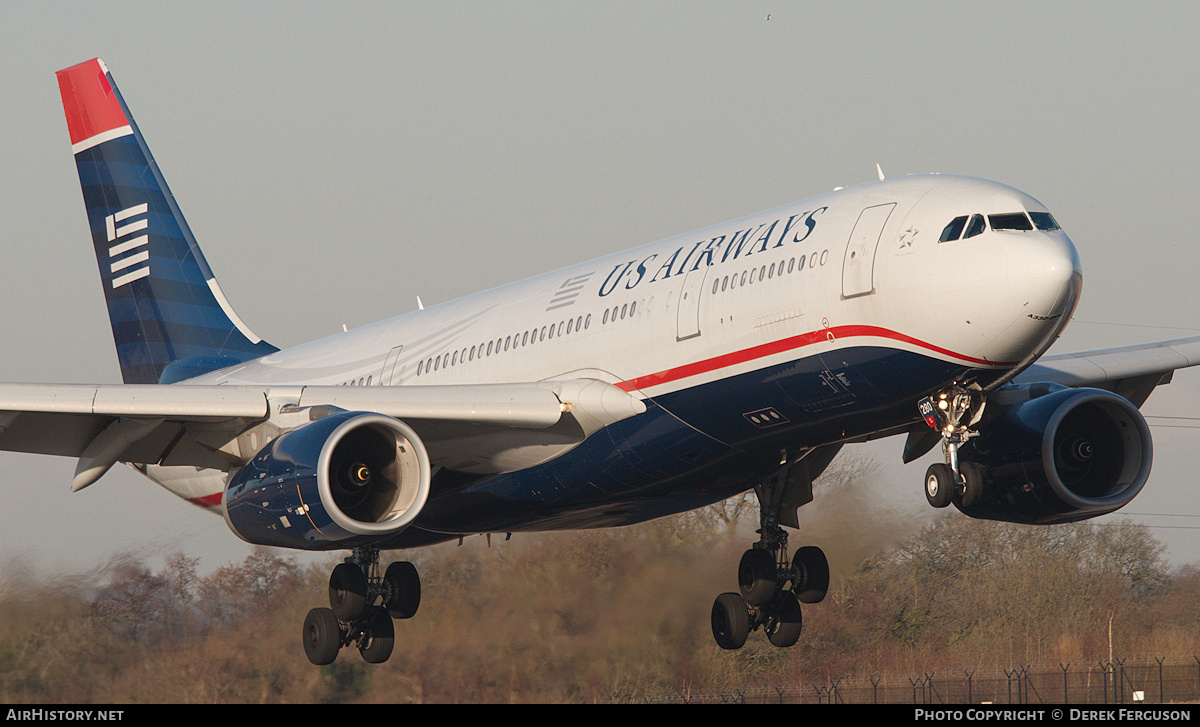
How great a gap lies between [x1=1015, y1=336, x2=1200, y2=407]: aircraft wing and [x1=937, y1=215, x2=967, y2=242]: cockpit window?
5749mm

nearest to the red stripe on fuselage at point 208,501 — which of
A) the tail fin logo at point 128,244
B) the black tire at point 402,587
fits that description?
the black tire at point 402,587

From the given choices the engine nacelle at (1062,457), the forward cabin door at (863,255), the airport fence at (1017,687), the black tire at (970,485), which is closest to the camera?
the forward cabin door at (863,255)

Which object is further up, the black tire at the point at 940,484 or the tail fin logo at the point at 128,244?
the tail fin logo at the point at 128,244

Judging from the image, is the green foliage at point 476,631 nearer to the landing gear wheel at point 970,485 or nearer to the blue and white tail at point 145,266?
the blue and white tail at point 145,266

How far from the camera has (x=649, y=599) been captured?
22750 mm

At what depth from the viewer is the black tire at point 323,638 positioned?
21047 millimetres

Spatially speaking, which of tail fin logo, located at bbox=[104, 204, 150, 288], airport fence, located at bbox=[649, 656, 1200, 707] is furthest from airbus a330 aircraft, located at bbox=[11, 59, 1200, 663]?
airport fence, located at bbox=[649, 656, 1200, 707]

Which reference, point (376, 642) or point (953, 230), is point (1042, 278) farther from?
point (376, 642)

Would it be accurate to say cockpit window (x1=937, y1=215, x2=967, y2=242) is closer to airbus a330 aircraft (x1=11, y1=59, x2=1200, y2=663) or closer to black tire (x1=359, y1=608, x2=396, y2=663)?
airbus a330 aircraft (x1=11, y1=59, x2=1200, y2=663)

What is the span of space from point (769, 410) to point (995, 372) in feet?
8.14

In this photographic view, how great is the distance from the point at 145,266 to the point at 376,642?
29.0 feet

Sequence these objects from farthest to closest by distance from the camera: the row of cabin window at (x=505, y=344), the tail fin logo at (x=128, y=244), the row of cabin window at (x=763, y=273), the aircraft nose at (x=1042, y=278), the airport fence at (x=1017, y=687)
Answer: the tail fin logo at (x=128, y=244)
the airport fence at (x=1017, y=687)
the row of cabin window at (x=505, y=344)
the row of cabin window at (x=763, y=273)
the aircraft nose at (x=1042, y=278)

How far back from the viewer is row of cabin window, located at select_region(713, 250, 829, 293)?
1529 centimetres

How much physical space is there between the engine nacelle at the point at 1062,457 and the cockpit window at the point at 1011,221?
480 cm
